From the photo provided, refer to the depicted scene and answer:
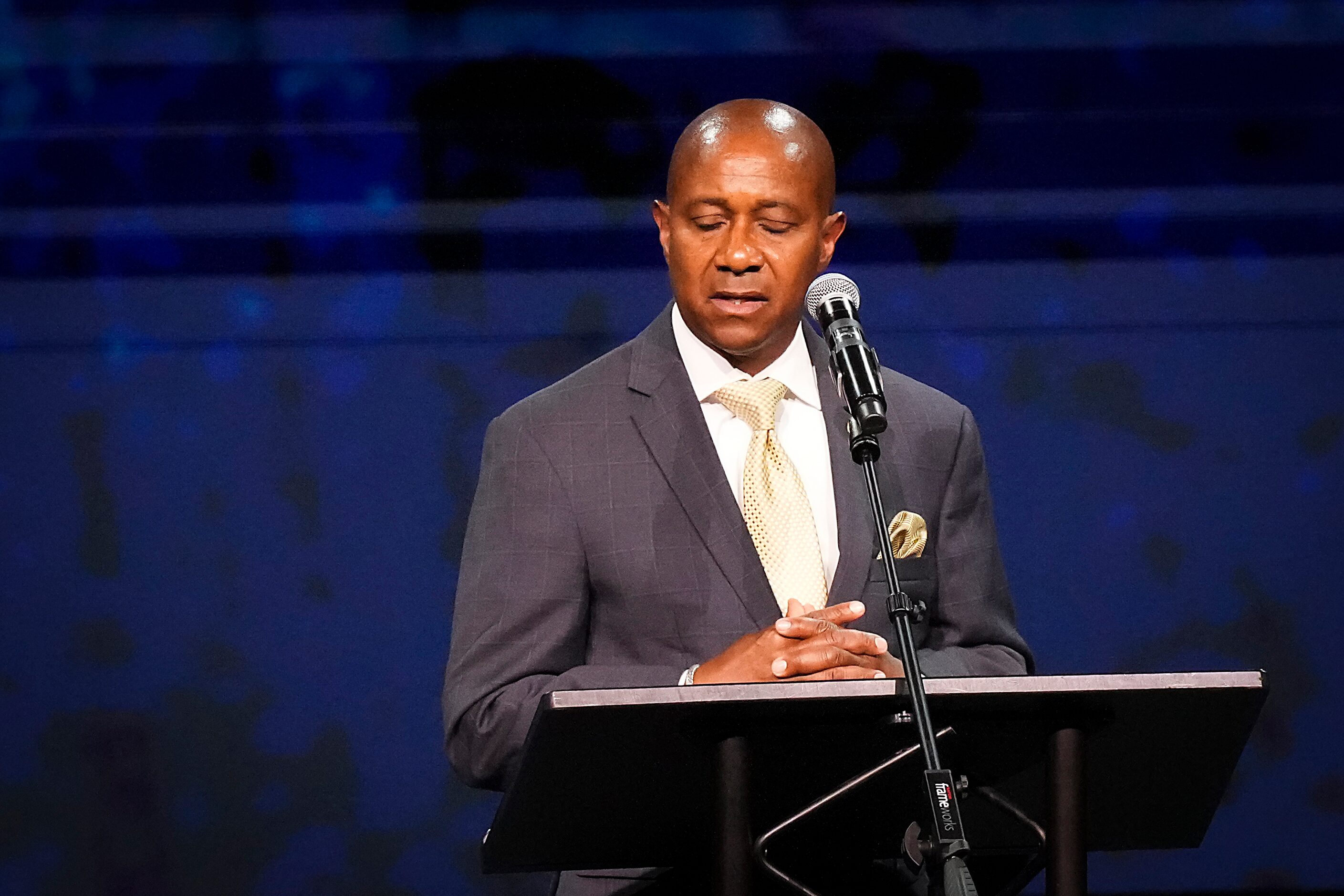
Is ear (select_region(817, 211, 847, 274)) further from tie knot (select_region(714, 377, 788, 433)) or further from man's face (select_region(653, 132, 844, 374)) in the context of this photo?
tie knot (select_region(714, 377, 788, 433))

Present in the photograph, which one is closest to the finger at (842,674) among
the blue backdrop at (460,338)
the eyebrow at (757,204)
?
the eyebrow at (757,204)

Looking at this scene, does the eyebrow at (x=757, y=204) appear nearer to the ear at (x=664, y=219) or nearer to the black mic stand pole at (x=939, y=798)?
the ear at (x=664, y=219)

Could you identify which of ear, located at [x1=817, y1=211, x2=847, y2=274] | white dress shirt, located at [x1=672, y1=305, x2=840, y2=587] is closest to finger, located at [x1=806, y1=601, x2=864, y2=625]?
white dress shirt, located at [x1=672, y1=305, x2=840, y2=587]

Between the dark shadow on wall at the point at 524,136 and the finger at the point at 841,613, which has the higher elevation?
the dark shadow on wall at the point at 524,136

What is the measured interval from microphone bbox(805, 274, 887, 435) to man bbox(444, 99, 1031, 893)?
1.28 feet

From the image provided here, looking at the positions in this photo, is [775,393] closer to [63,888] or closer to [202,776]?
[202,776]

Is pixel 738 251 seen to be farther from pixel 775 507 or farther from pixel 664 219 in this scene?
pixel 775 507

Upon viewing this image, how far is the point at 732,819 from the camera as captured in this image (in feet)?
4.87

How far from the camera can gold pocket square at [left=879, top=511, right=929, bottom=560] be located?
1970 mm

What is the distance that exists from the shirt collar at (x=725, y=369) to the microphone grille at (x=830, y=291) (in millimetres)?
455

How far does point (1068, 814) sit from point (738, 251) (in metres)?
0.86

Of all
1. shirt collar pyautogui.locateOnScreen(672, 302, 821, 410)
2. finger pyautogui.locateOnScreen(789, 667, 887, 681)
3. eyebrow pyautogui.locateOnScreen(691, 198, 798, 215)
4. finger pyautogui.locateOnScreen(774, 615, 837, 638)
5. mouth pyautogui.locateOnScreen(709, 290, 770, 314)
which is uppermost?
eyebrow pyautogui.locateOnScreen(691, 198, 798, 215)

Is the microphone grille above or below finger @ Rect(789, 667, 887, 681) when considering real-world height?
above

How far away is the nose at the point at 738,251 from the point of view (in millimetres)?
2104
